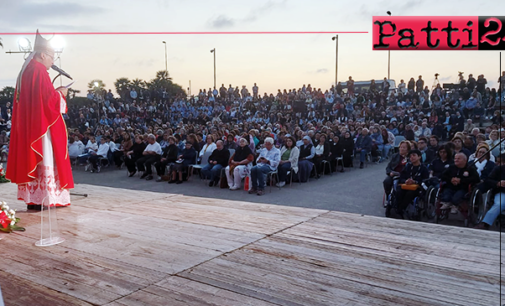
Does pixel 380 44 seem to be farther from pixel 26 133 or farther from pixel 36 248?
pixel 26 133

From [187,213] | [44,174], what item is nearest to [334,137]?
[187,213]

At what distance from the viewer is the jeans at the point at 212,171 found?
→ 807 cm

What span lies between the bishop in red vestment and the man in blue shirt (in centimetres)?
371

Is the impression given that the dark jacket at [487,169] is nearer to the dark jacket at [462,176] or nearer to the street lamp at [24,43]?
the dark jacket at [462,176]

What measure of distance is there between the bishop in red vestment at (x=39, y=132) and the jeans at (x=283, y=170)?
4.44 metres

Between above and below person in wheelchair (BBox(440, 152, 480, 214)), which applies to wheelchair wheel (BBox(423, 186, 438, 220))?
below

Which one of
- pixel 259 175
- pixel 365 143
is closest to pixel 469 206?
pixel 259 175

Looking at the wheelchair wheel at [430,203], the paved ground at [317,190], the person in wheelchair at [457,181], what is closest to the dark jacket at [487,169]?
the person in wheelchair at [457,181]

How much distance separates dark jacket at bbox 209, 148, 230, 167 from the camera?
8242 mm

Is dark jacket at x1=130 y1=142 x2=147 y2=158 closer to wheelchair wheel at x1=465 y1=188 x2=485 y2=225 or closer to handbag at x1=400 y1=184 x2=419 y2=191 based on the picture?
handbag at x1=400 y1=184 x2=419 y2=191

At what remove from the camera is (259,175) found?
724 cm

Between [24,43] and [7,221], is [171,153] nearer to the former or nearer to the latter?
[24,43]

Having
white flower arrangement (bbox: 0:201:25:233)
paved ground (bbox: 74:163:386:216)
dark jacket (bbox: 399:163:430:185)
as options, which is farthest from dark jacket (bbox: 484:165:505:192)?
white flower arrangement (bbox: 0:201:25:233)

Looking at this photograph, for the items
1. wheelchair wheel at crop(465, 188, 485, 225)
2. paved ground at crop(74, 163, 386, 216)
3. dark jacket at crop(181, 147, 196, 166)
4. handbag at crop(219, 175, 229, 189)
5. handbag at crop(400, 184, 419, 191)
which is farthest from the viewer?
dark jacket at crop(181, 147, 196, 166)
